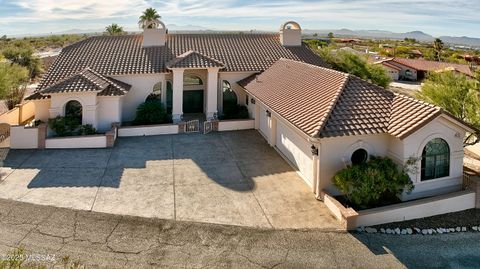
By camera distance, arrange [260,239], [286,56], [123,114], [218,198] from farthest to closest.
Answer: [286,56]
[123,114]
[218,198]
[260,239]

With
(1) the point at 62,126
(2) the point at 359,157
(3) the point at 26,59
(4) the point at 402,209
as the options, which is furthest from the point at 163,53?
(3) the point at 26,59

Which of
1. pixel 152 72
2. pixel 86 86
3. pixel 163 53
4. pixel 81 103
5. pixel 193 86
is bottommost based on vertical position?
pixel 81 103

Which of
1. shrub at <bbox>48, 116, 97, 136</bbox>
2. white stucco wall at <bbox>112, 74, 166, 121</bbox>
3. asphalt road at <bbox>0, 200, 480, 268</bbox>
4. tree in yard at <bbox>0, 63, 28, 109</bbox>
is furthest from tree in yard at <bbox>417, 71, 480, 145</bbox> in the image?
tree in yard at <bbox>0, 63, 28, 109</bbox>

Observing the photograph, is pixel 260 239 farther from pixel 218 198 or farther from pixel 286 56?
pixel 286 56

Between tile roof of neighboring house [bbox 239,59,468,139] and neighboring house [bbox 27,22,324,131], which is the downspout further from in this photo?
neighboring house [bbox 27,22,324,131]

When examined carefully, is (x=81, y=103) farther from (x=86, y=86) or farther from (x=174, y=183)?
(x=174, y=183)

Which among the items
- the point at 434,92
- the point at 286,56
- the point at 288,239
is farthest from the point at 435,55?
the point at 288,239
